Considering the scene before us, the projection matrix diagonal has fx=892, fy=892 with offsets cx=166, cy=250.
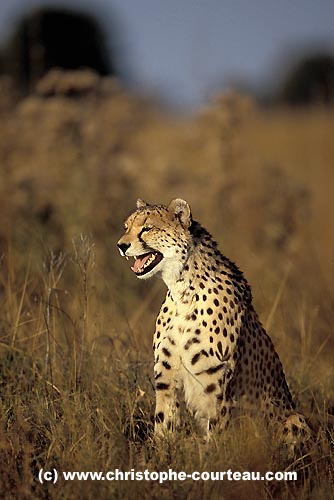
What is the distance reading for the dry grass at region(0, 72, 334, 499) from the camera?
339 centimetres

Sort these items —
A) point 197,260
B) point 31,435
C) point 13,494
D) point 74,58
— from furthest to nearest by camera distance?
point 74,58
point 197,260
point 31,435
point 13,494

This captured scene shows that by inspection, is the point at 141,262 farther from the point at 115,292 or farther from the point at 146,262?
the point at 115,292

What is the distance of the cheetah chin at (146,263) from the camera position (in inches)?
149

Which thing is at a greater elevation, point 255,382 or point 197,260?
point 197,260

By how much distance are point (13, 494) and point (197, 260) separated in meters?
1.26

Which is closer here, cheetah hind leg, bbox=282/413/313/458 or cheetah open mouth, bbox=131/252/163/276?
cheetah hind leg, bbox=282/413/313/458

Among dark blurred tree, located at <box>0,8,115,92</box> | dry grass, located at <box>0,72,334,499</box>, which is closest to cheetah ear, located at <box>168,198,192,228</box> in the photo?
dry grass, located at <box>0,72,334,499</box>

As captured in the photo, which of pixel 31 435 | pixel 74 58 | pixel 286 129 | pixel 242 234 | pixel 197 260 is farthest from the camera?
pixel 74 58

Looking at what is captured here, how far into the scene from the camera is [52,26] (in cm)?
2331

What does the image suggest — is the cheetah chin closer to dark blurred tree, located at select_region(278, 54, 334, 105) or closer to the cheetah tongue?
the cheetah tongue

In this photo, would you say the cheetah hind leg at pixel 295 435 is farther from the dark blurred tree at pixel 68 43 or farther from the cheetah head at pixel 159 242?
the dark blurred tree at pixel 68 43

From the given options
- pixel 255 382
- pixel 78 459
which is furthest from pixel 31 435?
pixel 255 382

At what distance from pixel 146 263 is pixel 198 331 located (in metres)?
0.36

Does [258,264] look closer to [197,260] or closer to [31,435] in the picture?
[197,260]
